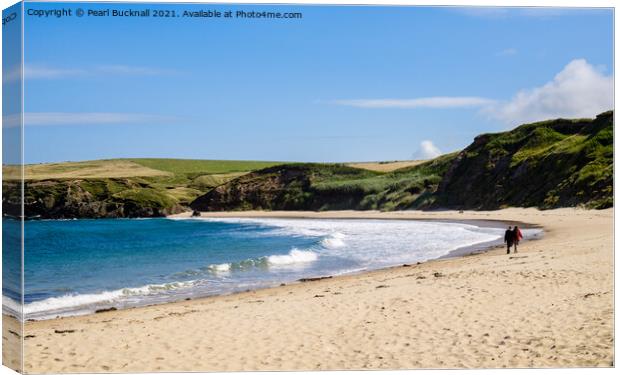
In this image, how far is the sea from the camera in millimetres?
15797

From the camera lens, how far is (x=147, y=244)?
36.8 meters

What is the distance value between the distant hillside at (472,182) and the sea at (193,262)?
2.88 metres

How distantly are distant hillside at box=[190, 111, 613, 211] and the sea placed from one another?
2877mm

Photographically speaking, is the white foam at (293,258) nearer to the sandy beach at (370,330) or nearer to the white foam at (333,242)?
the white foam at (333,242)

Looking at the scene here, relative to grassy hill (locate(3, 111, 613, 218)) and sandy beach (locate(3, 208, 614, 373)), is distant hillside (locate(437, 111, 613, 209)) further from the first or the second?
sandy beach (locate(3, 208, 614, 373))

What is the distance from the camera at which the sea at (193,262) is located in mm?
15797

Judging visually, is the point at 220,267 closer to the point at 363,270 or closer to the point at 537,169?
the point at 363,270

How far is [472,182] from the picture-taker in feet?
150

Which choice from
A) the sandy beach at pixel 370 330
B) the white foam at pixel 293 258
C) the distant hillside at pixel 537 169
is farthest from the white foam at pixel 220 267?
the distant hillside at pixel 537 169

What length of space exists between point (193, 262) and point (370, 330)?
642 inches

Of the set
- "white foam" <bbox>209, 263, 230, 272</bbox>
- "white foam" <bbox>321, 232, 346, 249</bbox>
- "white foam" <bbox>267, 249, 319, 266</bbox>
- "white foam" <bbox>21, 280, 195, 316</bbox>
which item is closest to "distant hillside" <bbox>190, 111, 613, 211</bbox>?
"white foam" <bbox>267, 249, 319, 266</bbox>

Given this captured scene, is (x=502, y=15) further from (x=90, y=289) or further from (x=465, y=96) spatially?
(x=90, y=289)

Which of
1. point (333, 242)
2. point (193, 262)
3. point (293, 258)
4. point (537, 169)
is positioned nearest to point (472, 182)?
point (537, 169)

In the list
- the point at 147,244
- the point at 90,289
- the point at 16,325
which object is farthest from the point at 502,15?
the point at 147,244
